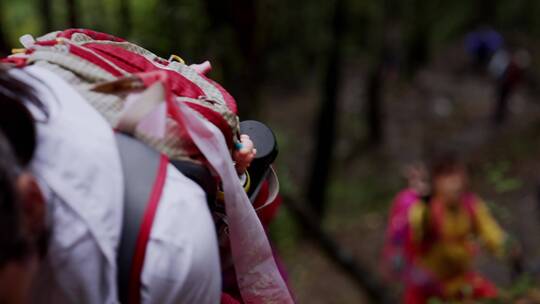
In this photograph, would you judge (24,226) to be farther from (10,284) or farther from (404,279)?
(404,279)

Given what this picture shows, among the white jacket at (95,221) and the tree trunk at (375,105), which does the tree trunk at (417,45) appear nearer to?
the tree trunk at (375,105)

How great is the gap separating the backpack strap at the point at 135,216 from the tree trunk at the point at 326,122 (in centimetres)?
921

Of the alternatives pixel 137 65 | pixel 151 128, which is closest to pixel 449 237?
pixel 137 65

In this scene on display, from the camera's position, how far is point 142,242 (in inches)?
36.7

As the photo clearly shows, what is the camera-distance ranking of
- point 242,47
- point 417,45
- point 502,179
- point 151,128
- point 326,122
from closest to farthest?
point 151,128 < point 242,47 < point 502,179 < point 326,122 < point 417,45

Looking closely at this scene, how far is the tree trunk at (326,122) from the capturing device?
10.2 m

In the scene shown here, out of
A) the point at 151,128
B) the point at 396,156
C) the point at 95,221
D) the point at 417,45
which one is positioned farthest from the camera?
the point at 417,45

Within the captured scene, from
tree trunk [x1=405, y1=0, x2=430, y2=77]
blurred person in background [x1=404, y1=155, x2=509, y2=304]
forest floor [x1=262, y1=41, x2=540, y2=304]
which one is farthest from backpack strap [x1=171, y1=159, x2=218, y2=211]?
tree trunk [x1=405, y1=0, x2=430, y2=77]

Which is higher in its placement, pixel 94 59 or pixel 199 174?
pixel 94 59

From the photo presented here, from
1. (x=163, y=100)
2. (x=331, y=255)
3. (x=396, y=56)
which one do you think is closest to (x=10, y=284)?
(x=163, y=100)

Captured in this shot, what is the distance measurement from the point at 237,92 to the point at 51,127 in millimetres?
4660

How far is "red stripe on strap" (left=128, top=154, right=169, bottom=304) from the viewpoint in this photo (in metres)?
0.93

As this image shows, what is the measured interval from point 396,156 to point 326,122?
4.37m

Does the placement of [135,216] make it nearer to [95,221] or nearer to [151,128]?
[95,221]
